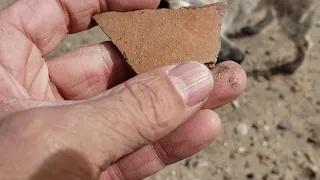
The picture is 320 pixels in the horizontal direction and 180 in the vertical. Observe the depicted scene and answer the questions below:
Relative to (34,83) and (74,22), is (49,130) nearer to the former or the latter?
(34,83)

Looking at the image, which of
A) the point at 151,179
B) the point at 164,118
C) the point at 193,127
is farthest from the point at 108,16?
the point at 151,179

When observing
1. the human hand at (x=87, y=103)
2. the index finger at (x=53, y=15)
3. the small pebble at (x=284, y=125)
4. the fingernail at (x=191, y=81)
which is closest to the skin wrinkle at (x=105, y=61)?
the human hand at (x=87, y=103)

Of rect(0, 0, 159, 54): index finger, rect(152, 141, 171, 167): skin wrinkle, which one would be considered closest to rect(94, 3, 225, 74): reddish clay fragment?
rect(0, 0, 159, 54): index finger

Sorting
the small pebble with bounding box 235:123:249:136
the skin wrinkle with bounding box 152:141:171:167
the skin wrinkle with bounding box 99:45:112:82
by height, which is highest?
the skin wrinkle with bounding box 99:45:112:82

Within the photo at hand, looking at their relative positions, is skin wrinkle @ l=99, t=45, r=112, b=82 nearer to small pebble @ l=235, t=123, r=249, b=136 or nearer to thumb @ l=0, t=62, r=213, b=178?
thumb @ l=0, t=62, r=213, b=178

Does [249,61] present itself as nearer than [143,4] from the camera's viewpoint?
No

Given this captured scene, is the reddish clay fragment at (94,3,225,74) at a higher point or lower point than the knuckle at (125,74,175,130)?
lower
